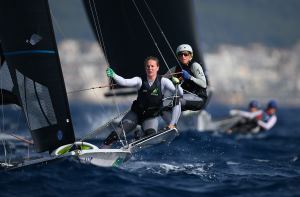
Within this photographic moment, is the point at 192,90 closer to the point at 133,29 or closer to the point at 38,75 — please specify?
the point at 38,75

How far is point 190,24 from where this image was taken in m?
19.3

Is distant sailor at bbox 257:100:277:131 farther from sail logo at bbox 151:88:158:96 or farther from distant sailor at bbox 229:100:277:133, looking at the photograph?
sail logo at bbox 151:88:158:96

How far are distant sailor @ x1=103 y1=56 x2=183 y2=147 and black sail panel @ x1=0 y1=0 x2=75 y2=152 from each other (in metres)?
1.12

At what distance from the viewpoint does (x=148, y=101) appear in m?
10.6

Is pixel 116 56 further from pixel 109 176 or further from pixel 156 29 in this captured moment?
pixel 109 176

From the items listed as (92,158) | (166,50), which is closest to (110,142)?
(92,158)

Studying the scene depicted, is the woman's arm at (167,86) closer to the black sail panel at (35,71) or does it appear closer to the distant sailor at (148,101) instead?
Answer: the distant sailor at (148,101)

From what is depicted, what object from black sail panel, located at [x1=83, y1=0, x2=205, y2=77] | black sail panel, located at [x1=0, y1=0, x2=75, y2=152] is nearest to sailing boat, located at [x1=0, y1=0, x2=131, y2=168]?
black sail panel, located at [x1=0, y1=0, x2=75, y2=152]

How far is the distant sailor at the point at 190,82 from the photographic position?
36.1ft

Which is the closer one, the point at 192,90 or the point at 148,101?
the point at 148,101

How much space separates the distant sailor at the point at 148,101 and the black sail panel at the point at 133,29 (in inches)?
209

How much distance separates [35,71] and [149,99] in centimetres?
200

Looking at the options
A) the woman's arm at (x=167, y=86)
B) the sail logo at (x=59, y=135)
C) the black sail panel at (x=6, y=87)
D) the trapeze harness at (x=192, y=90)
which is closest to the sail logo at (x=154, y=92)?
the woman's arm at (x=167, y=86)

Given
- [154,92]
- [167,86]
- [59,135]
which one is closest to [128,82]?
[154,92]
